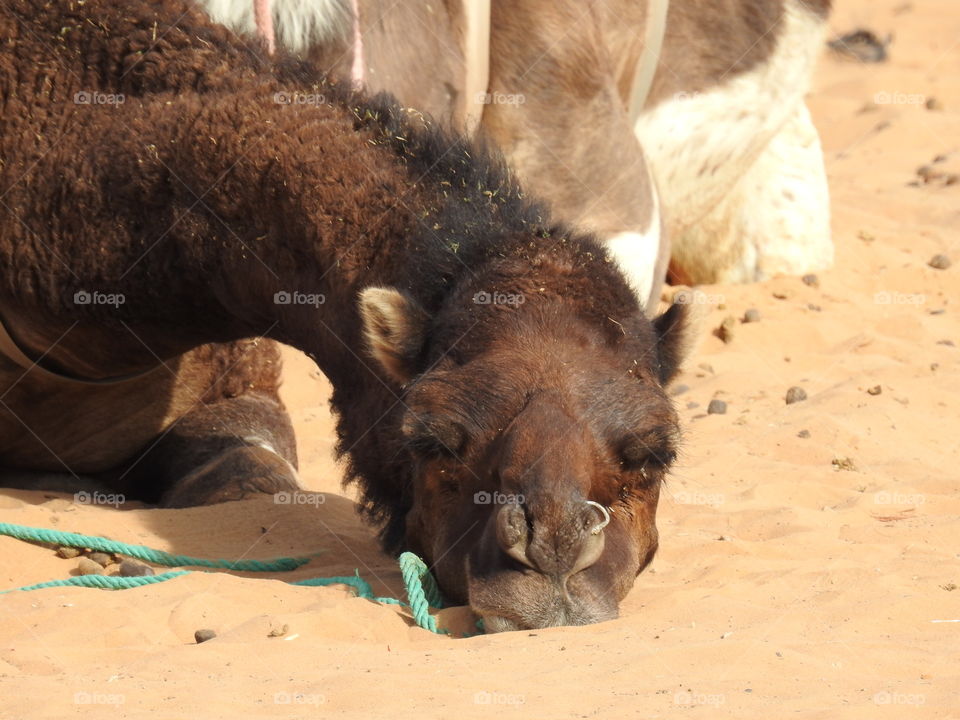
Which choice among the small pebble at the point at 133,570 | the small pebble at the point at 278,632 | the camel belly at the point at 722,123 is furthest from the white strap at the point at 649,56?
the small pebble at the point at 278,632

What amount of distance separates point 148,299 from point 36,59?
3.42 feet

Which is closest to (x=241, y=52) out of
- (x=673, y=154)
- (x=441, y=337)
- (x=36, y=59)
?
(x=36, y=59)

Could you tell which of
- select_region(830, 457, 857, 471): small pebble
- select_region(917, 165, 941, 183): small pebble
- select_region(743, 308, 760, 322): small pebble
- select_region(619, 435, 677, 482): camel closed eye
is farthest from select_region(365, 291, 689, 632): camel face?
select_region(917, 165, 941, 183): small pebble

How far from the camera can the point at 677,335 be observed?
509 cm

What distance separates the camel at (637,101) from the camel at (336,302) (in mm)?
558

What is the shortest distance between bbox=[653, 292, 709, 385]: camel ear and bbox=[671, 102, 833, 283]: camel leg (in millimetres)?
5345

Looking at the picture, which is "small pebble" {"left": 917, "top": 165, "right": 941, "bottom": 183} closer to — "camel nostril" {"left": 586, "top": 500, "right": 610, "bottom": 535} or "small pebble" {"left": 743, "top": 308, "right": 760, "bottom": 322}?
"small pebble" {"left": 743, "top": 308, "right": 760, "bottom": 322}

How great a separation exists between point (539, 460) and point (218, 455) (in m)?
2.77

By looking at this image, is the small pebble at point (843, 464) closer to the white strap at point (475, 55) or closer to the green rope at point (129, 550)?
the white strap at point (475, 55)

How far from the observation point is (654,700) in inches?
152

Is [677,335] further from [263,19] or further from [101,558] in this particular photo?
[263,19]

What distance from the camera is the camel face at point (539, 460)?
441 centimetres

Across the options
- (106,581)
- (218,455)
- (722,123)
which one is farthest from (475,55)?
(106,581)

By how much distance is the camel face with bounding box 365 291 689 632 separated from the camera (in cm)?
441
